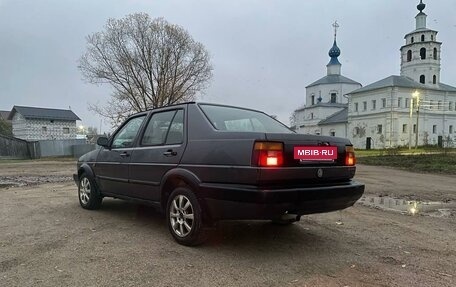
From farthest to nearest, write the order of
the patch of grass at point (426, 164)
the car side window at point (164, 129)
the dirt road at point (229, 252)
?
the patch of grass at point (426, 164), the car side window at point (164, 129), the dirt road at point (229, 252)

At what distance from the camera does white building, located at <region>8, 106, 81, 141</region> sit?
187 ft

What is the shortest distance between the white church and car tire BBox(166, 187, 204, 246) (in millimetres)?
58994

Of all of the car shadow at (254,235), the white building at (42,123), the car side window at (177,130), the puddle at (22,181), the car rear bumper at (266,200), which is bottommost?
the puddle at (22,181)

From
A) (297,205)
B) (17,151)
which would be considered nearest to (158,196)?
(297,205)

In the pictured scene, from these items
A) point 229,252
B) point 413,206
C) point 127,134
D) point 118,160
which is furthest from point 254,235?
point 413,206

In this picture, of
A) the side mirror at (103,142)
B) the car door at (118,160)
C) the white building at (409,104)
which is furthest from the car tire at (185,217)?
the white building at (409,104)

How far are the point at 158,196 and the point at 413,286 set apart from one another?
9.86 feet

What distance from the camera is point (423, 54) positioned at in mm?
65438

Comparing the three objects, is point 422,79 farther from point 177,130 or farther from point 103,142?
point 177,130

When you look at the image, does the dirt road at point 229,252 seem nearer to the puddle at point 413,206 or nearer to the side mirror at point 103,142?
the puddle at point 413,206

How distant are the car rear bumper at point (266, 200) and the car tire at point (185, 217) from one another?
0.17 metres

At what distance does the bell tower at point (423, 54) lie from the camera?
64.6 metres

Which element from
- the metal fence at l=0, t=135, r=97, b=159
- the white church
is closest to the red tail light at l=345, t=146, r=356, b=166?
the metal fence at l=0, t=135, r=97, b=159

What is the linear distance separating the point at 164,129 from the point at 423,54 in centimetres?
7151
